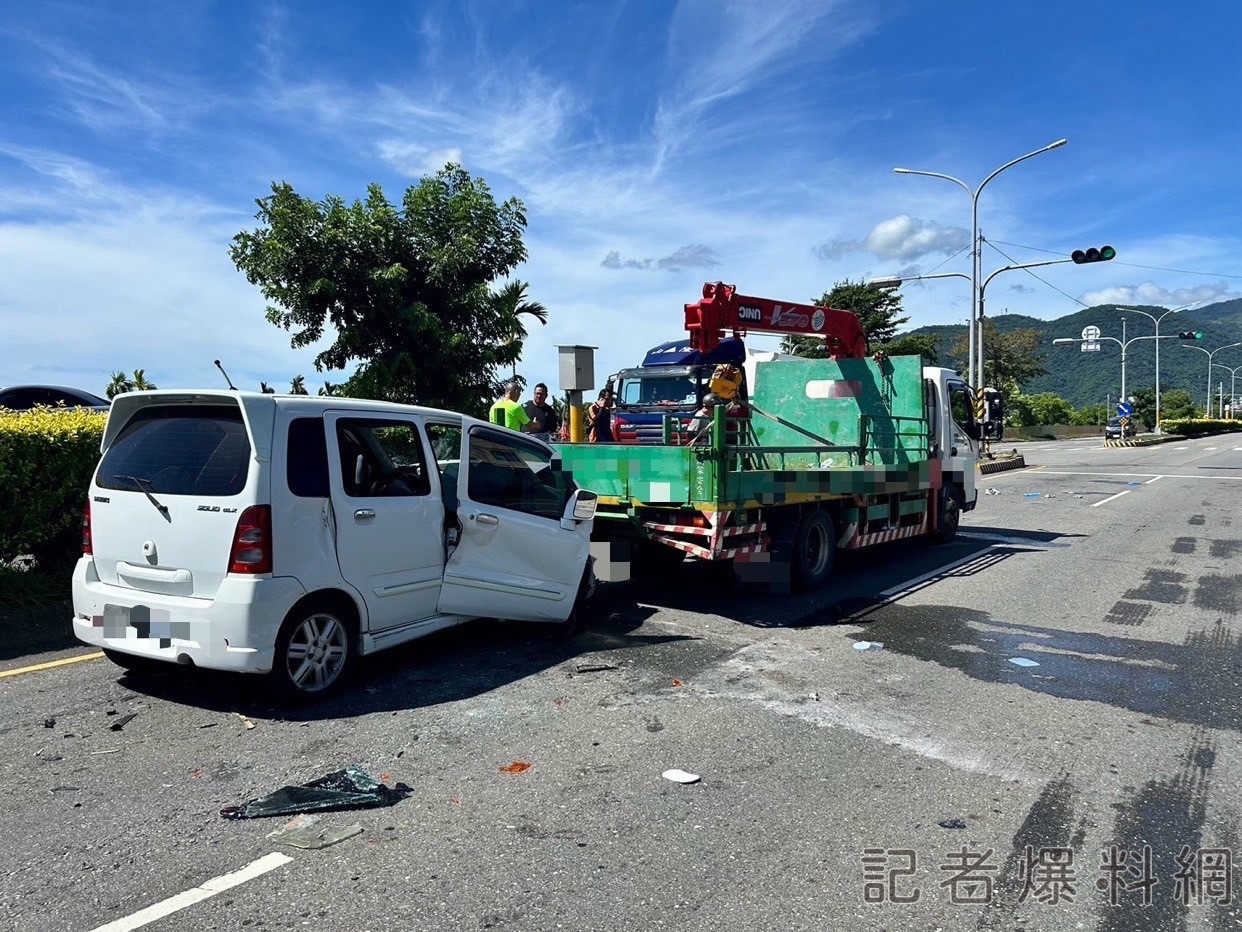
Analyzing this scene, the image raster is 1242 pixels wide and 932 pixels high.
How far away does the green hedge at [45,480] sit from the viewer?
23.8 ft

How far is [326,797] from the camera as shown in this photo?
3.91 m

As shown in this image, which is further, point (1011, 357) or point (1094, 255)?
point (1011, 357)

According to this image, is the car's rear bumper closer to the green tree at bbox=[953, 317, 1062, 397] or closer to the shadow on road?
the shadow on road

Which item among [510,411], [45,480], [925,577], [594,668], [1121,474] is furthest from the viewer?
[1121,474]

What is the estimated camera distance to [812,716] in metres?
5.05

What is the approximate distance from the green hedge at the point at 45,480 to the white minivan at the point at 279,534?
2.64 metres

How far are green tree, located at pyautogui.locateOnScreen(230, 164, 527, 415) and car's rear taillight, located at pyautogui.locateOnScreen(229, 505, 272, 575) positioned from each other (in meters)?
10.1

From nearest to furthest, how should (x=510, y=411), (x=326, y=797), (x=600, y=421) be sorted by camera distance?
(x=326, y=797)
(x=510, y=411)
(x=600, y=421)

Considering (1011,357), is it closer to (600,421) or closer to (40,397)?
(600,421)

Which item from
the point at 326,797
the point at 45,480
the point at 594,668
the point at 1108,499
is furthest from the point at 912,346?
the point at 326,797

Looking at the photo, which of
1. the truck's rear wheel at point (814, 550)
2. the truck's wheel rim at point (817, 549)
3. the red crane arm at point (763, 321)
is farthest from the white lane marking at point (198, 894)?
the red crane arm at point (763, 321)

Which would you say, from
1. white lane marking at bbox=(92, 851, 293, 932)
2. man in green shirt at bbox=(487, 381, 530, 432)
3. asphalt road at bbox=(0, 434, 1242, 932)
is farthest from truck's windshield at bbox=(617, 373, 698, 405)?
white lane marking at bbox=(92, 851, 293, 932)

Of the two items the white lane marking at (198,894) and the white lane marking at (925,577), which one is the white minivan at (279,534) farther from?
the white lane marking at (925,577)

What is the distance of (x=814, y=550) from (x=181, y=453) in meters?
5.93
